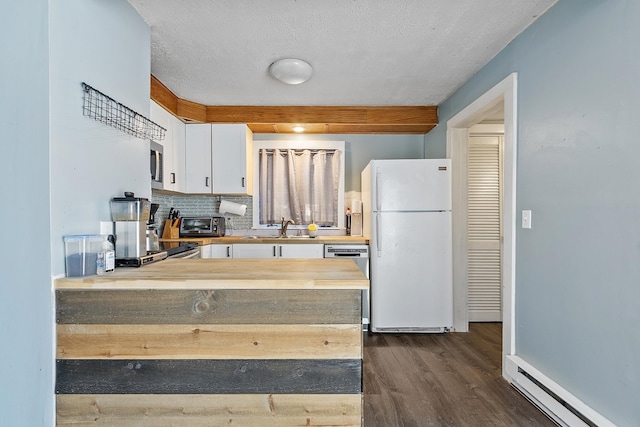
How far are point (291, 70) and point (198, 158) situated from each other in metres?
1.58

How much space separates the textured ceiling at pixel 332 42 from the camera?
1876 mm

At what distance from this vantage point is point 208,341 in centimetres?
132

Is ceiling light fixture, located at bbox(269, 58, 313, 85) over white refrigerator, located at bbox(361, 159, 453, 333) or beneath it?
over

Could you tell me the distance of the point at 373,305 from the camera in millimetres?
3201

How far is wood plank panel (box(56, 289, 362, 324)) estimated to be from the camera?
4.31 ft

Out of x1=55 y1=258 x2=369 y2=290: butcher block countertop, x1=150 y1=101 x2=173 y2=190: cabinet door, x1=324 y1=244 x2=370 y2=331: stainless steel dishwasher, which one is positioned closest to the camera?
x1=55 y1=258 x2=369 y2=290: butcher block countertop

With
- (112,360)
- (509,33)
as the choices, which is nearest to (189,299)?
(112,360)

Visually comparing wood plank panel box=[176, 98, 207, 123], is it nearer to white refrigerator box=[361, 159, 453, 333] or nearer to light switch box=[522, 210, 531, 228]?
white refrigerator box=[361, 159, 453, 333]

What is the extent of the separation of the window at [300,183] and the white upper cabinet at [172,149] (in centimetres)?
81

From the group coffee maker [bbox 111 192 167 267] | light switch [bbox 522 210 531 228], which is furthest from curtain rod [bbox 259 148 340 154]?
coffee maker [bbox 111 192 167 267]

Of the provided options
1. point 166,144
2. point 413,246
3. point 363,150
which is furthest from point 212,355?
point 363,150

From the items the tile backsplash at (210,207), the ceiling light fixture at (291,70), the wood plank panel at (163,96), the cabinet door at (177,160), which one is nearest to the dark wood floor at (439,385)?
the tile backsplash at (210,207)

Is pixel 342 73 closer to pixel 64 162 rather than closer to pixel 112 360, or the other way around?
pixel 64 162

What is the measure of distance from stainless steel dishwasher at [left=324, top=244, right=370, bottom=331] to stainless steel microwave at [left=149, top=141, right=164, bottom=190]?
1.67m
